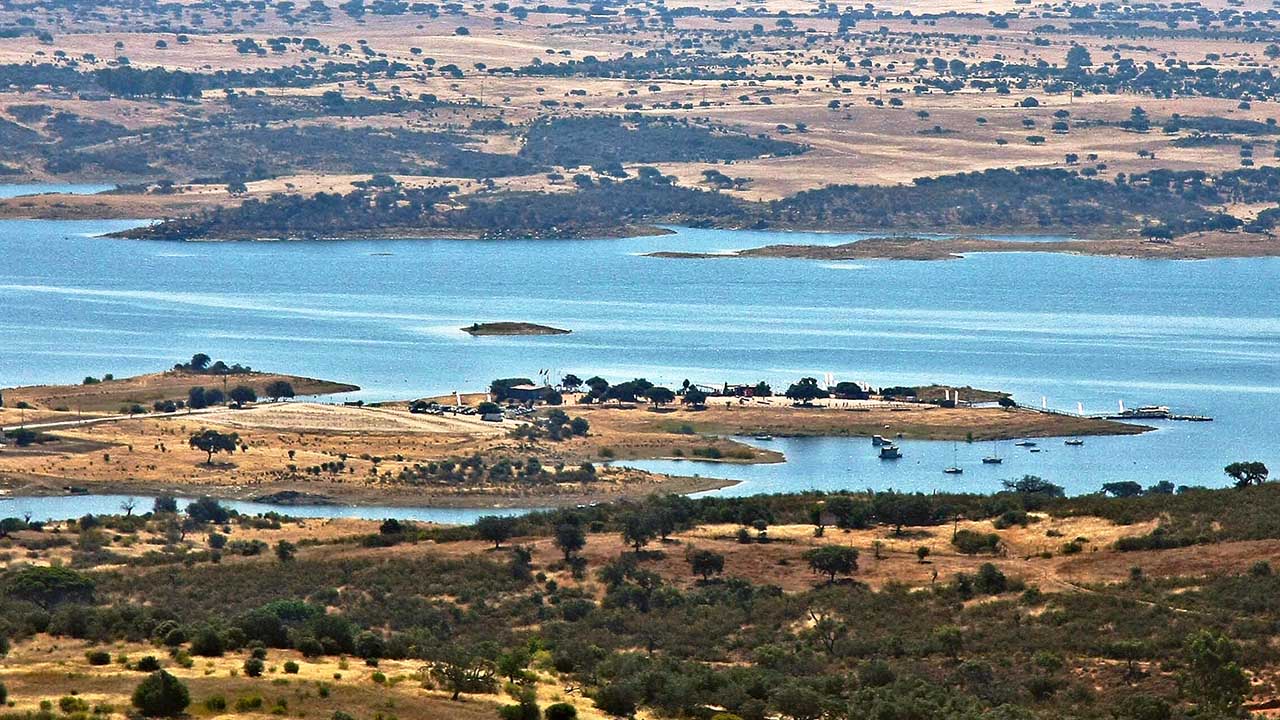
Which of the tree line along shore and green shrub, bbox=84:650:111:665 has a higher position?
green shrub, bbox=84:650:111:665

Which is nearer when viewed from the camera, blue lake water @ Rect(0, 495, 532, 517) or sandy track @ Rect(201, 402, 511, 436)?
blue lake water @ Rect(0, 495, 532, 517)

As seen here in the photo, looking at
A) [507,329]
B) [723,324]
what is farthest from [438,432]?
[723,324]

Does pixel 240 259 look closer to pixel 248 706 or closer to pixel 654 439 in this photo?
pixel 654 439

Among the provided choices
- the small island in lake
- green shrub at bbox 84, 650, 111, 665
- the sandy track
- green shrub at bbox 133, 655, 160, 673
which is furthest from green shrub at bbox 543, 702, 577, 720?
the small island in lake

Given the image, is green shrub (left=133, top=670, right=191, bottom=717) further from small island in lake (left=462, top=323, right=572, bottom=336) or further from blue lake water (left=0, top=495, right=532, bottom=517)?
small island in lake (left=462, top=323, right=572, bottom=336)

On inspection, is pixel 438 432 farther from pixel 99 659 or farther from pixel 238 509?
pixel 99 659

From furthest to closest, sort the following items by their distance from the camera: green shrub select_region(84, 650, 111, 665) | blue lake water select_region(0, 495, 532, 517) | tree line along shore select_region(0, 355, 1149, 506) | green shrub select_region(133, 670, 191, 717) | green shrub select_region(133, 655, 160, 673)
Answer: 1. tree line along shore select_region(0, 355, 1149, 506)
2. blue lake water select_region(0, 495, 532, 517)
3. green shrub select_region(84, 650, 111, 665)
4. green shrub select_region(133, 655, 160, 673)
5. green shrub select_region(133, 670, 191, 717)

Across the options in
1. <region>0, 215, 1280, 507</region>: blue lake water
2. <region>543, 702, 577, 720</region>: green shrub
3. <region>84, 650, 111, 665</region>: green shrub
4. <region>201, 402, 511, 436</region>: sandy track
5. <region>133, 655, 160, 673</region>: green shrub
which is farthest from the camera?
<region>0, 215, 1280, 507</region>: blue lake water
